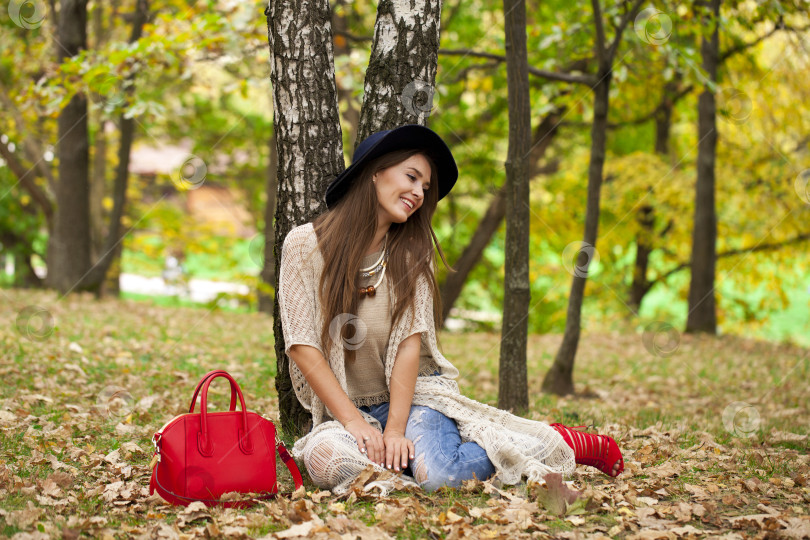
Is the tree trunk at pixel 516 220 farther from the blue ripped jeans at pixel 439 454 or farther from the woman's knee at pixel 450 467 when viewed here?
the woman's knee at pixel 450 467

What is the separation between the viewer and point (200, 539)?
2.47 m

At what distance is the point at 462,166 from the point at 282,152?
26.9 ft

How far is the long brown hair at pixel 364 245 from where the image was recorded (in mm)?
3205

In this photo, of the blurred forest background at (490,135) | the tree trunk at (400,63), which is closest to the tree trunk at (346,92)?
the blurred forest background at (490,135)

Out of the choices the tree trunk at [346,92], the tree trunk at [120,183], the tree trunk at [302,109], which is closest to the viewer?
the tree trunk at [302,109]

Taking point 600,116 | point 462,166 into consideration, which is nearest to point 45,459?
point 600,116

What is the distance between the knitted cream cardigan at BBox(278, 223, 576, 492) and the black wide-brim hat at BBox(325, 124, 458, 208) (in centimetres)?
25

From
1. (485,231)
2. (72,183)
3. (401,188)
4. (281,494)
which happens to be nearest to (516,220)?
(401,188)

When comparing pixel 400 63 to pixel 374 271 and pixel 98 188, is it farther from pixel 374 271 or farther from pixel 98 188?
pixel 98 188

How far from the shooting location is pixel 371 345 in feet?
10.9

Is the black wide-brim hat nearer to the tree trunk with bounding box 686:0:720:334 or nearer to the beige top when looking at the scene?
the beige top

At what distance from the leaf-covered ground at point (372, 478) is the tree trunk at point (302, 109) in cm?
121

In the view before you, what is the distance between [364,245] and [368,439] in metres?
0.87

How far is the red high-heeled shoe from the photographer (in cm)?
319
